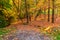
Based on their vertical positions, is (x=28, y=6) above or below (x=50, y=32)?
above

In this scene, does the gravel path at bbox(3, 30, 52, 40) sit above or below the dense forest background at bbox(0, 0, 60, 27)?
below

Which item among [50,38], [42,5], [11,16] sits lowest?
[50,38]

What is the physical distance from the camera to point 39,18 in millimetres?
20547

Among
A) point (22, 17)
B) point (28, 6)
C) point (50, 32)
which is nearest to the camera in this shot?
point (50, 32)

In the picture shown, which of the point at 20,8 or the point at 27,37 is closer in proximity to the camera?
the point at 27,37

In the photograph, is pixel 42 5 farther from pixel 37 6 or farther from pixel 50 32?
pixel 50 32

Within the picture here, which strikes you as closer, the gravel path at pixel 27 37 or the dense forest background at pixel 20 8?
the gravel path at pixel 27 37

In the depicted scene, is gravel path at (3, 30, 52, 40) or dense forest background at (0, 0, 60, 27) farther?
dense forest background at (0, 0, 60, 27)

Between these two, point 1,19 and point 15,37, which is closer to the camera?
point 15,37

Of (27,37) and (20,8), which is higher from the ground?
(20,8)

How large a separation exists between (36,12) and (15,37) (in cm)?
691

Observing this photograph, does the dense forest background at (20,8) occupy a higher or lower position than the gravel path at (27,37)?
higher

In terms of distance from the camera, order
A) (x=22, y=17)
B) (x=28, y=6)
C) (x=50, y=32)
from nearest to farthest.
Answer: (x=50, y=32) < (x=28, y=6) < (x=22, y=17)

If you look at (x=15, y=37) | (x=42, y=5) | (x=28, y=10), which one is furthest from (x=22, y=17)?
A: (x=15, y=37)
